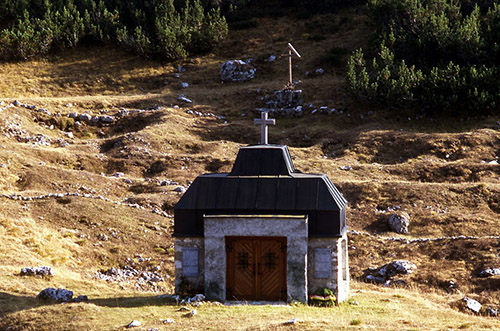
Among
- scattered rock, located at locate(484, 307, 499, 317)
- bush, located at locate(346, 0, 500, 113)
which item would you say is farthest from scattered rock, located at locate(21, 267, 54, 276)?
bush, located at locate(346, 0, 500, 113)

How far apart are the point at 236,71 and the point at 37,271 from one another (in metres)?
38.0

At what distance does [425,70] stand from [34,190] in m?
32.7

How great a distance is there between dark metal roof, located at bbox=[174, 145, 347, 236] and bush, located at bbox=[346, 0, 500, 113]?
1227 inches

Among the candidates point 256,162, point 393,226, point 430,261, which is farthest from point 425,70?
point 256,162

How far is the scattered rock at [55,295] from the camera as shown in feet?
74.9

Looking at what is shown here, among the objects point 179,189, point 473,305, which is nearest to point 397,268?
point 473,305

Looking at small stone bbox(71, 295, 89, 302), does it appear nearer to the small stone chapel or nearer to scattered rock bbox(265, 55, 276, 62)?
the small stone chapel

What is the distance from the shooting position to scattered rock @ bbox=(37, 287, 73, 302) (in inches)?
899

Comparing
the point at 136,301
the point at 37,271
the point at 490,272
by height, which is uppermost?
the point at 136,301

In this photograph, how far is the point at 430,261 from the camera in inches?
1300

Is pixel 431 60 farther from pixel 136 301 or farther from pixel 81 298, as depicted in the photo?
pixel 81 298

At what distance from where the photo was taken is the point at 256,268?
22250 millimetres

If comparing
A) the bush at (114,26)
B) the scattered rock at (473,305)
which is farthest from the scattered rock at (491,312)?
the bush at (114,26)

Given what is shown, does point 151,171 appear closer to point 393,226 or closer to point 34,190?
point 34,190
